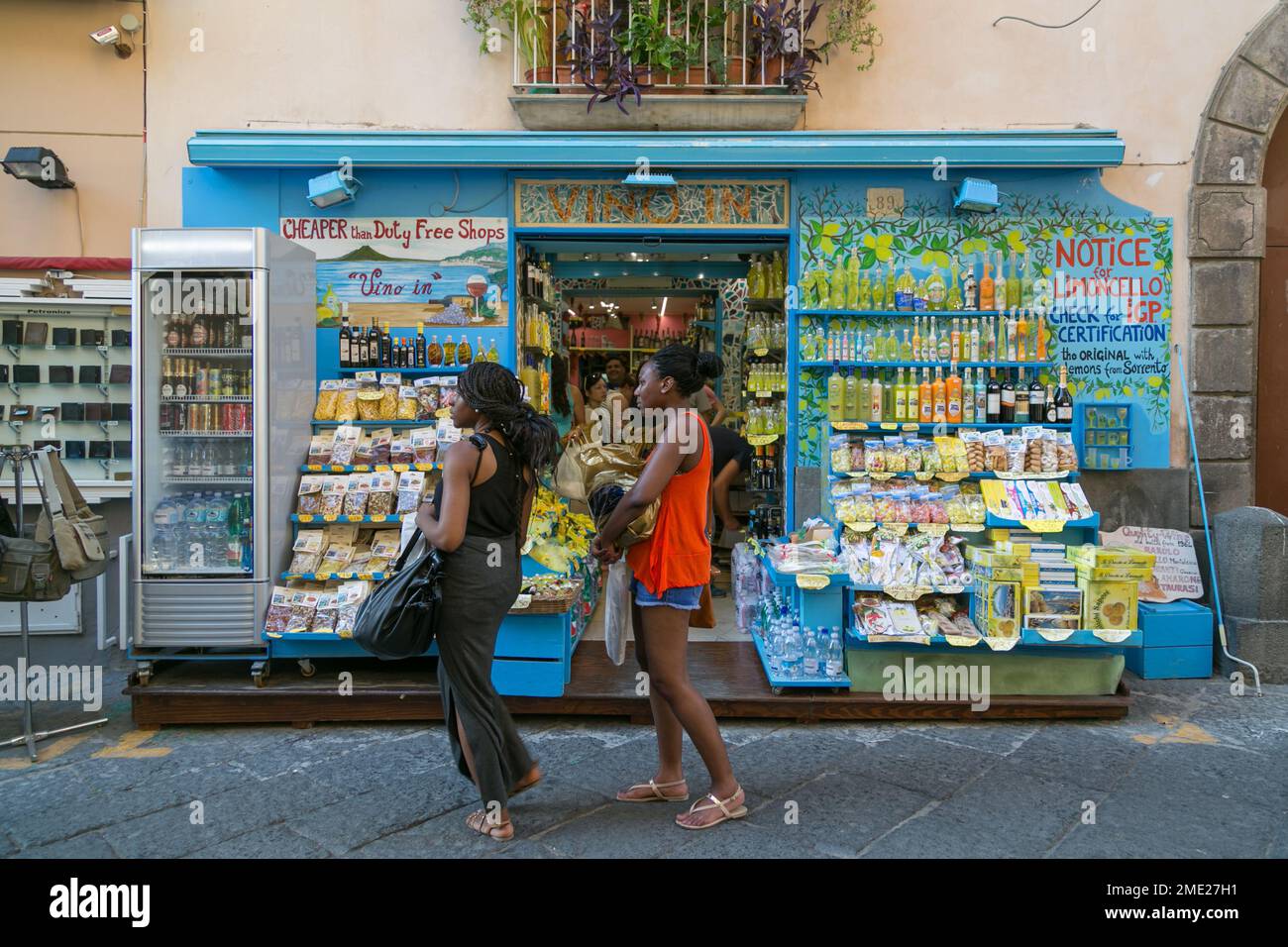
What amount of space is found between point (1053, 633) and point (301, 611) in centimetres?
428

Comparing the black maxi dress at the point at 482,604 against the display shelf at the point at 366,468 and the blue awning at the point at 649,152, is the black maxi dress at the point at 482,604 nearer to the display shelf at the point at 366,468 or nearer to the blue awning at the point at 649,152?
the display shelf at the point at 366,468

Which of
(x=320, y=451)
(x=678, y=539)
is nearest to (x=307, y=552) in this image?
(x=320, y=451)

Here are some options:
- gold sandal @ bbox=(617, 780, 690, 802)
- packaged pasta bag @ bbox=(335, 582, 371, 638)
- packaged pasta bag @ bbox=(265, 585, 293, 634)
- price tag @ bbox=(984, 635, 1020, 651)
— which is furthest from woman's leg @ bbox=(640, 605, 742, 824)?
packaged pasta bag @ bbox=(265, 585, 293, 634)

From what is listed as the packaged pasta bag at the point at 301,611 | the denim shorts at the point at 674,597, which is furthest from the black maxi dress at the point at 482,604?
the packaged pasta bag at the point at 301,611

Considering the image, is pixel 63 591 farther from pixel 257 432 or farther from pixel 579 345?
pixel 579 345

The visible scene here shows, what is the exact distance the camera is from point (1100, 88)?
6543 mm

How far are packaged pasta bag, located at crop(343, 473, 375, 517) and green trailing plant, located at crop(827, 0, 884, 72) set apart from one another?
442 cm

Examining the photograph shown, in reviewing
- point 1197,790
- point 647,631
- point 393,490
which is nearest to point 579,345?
point 393,490

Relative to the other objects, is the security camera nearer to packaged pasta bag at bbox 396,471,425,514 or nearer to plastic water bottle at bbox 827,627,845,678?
packaged pasta bag at bbox 396,471,425,514

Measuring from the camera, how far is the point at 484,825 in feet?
12.2

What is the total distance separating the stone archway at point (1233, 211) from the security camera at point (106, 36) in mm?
7715

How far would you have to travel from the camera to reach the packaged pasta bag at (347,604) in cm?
520

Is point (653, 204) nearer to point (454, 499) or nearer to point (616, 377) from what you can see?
point (616, 377)

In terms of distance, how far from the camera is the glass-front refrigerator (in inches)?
205
